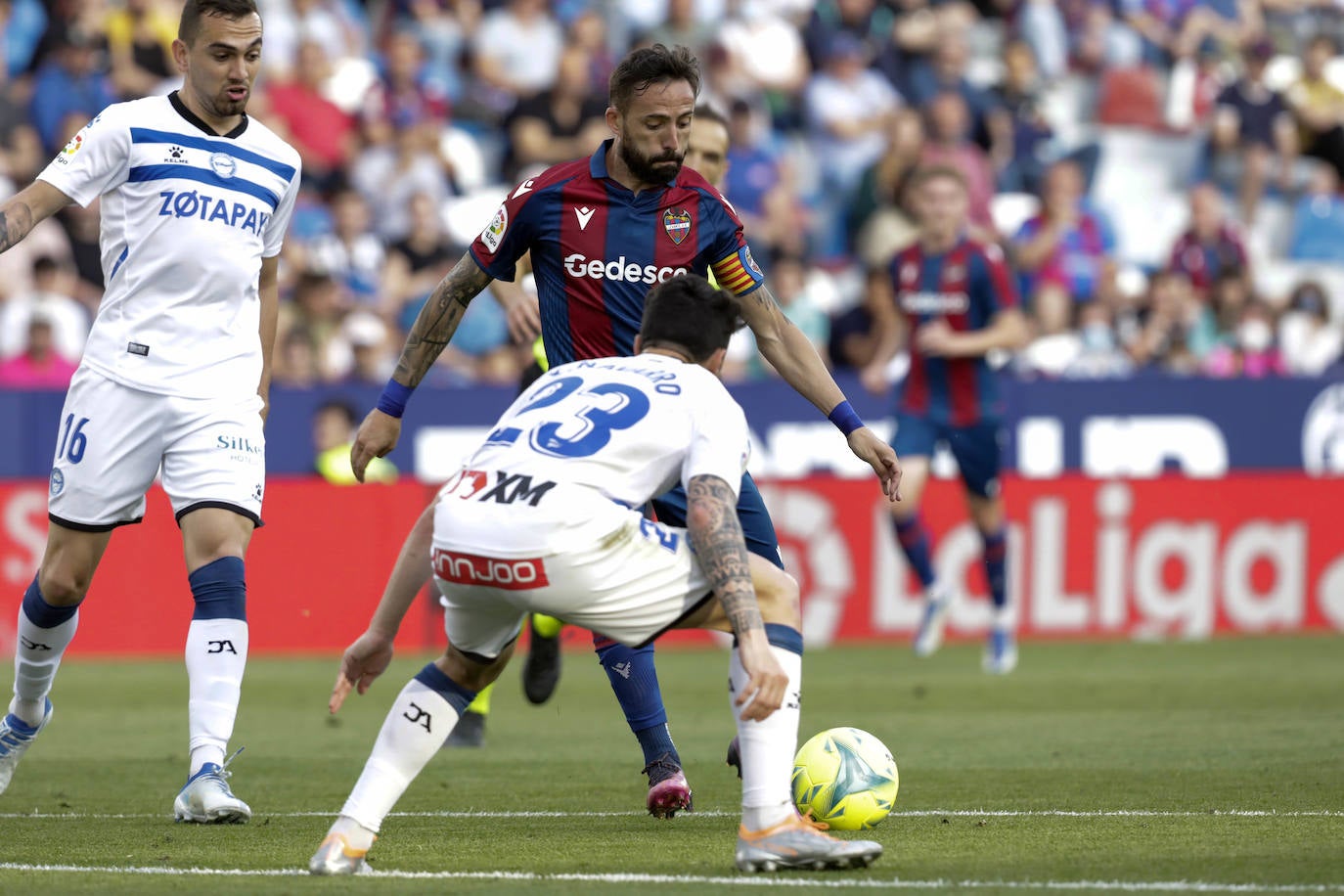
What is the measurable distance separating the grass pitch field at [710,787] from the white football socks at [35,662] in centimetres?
35

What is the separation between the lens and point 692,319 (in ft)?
18.2

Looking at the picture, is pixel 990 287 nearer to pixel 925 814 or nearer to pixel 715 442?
pixel 925 814

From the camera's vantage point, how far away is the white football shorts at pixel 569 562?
5172mm

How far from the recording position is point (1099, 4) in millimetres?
23016

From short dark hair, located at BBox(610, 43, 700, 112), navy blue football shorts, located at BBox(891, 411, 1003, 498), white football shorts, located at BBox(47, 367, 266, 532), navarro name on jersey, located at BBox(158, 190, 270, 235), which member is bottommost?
navy blue football shorts, located at BBox(891, 411, 1003, 498)

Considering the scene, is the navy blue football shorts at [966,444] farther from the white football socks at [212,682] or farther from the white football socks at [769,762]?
the white football socks at [769,762]

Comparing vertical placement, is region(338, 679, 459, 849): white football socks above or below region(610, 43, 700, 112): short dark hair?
below

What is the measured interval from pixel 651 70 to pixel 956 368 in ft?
23.6

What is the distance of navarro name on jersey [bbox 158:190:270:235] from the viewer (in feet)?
22.5

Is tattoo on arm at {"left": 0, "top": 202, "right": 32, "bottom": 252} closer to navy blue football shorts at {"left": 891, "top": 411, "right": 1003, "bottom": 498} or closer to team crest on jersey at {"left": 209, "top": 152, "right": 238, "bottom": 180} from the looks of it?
team crest on jersey at {"left": 209, "top": 152, "right": 238, "bottom": 180}

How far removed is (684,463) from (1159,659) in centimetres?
902

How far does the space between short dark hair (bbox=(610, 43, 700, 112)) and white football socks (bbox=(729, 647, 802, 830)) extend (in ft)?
6.68

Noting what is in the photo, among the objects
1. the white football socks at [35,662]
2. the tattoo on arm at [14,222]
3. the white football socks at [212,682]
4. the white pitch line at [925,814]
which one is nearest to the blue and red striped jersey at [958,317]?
the white pitch line at [925,814]

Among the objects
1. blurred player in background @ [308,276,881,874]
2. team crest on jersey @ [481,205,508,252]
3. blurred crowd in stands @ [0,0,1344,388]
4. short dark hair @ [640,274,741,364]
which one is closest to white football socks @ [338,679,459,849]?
blurred player in background @ [308,276,881,874]
